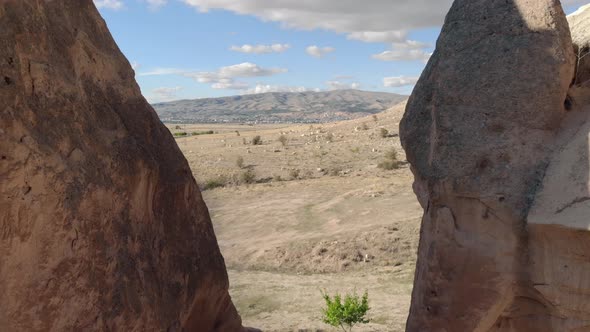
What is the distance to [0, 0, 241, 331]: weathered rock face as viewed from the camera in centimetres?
443

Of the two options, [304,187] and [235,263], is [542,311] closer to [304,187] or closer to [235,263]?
[235,263]

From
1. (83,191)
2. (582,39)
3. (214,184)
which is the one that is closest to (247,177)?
(214,184)

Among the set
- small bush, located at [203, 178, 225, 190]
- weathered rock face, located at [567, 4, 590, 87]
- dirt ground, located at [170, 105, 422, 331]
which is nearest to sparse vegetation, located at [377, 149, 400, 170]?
dirt ground, located at [170, 105, 422, 331]

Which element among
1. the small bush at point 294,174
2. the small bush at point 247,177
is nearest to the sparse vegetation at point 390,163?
the small bush at point 294,174

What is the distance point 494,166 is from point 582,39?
1918mm

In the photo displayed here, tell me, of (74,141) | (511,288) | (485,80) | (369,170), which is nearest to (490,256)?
(511,288)

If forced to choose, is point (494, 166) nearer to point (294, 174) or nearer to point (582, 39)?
point (582, 39)

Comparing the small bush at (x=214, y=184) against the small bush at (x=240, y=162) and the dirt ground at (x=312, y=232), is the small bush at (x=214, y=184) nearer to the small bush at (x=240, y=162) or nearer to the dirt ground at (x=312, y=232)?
the dirt ground at (x=312, y=232)

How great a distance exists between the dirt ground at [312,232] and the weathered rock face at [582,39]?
6.56 meters

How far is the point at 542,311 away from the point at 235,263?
11.9 meters

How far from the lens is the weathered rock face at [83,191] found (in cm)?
443

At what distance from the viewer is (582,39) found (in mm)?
6375

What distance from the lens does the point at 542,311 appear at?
218 inches

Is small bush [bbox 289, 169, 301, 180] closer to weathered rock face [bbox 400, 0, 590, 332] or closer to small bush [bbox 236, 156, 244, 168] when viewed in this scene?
small bush [bbox 236, 156, 244, 168]
